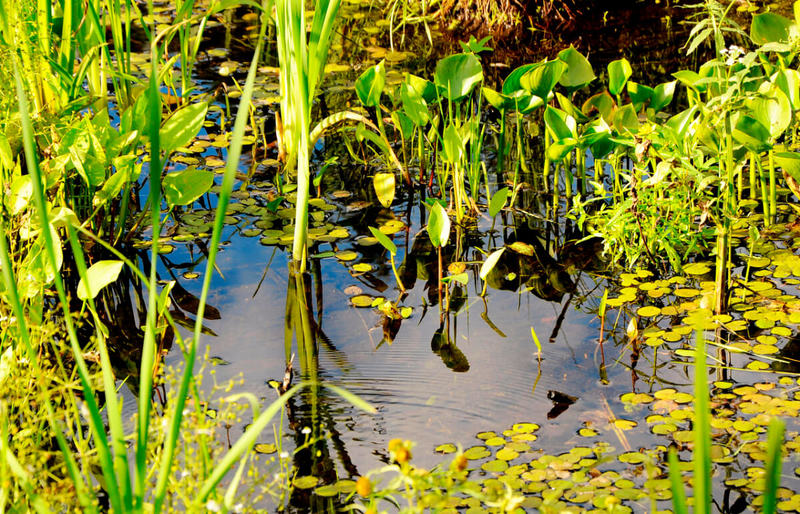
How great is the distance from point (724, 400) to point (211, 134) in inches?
82.3

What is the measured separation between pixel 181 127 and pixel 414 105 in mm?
666

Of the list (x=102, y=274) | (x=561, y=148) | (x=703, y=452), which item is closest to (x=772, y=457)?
(x=703, y=452)

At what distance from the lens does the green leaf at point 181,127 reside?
2.24 m

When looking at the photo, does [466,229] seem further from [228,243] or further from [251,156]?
[251,156]

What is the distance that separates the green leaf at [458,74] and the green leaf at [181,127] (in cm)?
67

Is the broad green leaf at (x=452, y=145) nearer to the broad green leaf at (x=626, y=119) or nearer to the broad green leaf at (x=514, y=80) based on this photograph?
the broad green leaf at (x=514, y=80)

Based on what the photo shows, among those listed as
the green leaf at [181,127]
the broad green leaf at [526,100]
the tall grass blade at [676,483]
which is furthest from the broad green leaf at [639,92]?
the tall grass blade at [676,483]

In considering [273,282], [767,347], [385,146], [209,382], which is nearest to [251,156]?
[385,146]

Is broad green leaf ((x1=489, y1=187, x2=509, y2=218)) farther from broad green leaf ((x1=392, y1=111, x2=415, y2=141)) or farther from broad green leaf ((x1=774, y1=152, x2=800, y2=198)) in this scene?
broad green leaf ((x1=774, y1=152, x2=800, y2=198))

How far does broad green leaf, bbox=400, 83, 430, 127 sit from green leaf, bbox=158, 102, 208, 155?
1.87ft

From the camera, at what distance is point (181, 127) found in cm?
225

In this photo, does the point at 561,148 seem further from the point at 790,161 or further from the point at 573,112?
the point at 790,161

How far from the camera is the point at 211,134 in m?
3.11

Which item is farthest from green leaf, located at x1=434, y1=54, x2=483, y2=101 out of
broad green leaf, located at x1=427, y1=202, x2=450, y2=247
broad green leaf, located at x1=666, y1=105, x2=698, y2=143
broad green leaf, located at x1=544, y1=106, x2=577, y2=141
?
broad green leaf, located at x1=666, y1=105, x2=698, y2=143
